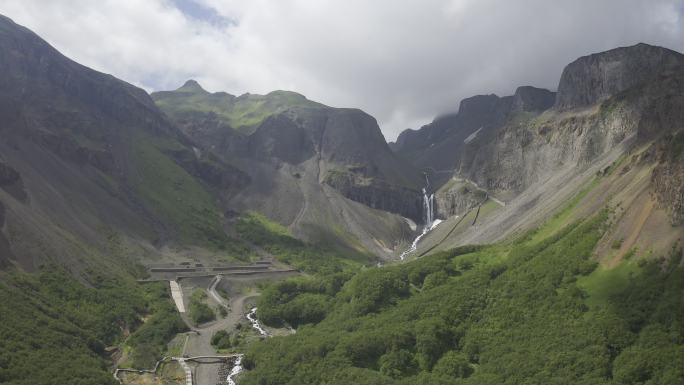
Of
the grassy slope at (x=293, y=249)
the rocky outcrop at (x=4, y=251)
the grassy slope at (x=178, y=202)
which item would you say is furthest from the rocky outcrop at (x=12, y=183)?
the grassy slope at (x=293, y=249)

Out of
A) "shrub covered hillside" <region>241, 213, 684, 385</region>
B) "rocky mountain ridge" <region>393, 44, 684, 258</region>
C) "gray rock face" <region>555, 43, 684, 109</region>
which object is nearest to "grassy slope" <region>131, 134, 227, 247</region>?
"rocky mountain ridge" <region>393, 44, 684, 258</region>

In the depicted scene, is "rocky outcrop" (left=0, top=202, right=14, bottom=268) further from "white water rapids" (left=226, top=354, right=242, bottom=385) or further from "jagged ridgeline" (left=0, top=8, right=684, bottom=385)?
"white water rapids" (left=226, top=354, right=242, bottom=385)

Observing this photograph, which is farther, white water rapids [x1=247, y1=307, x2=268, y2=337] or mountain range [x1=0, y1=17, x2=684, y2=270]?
mountain range [x1=0, y1=17, x2=684, y2=270]

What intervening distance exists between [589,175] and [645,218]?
182 ft

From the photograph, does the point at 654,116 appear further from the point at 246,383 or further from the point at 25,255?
the point at 25,255

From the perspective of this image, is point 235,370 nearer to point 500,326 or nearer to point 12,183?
point 500,326

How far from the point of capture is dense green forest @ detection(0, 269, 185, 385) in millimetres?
61250

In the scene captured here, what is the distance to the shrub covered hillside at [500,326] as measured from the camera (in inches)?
1994

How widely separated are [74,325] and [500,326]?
5562 centimetres

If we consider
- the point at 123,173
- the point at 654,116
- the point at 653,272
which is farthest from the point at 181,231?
the point at 653,272

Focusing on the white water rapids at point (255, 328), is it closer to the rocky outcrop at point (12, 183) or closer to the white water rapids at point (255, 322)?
the white water rapids at point (255, 322)

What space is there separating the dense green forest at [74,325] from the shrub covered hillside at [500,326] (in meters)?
18.5

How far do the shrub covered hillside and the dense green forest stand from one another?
729 inches

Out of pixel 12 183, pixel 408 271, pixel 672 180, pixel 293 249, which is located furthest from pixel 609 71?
pixel 12 183
